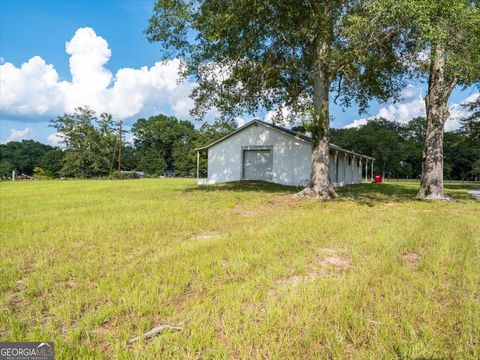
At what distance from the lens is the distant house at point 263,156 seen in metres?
20.0

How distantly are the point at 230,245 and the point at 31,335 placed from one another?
2995mm

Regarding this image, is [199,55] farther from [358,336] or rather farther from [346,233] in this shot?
[358,336]

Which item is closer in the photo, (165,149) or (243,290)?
(243,290)

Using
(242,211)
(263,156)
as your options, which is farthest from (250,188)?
(242,211)

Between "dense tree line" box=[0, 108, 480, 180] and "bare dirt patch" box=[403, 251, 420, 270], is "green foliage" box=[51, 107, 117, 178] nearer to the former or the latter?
"dense tree line" box=[0, 108, 480, 180]

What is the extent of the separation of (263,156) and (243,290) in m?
18.2

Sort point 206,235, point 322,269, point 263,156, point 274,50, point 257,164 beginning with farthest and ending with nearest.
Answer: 1. point 257,164
2. point 263,156
3. point 274,50
4. point 206,235
5. point 322,269

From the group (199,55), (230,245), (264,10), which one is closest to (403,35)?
(264,10)

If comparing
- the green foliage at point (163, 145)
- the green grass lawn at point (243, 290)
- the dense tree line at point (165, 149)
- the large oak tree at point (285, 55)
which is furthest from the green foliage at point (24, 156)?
the green grass lawn at point (243, 290)

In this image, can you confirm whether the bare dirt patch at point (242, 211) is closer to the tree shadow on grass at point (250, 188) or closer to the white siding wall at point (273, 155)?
the tree shadow on grass at point (250, 188)

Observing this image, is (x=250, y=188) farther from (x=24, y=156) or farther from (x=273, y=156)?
(x=24, y=156)

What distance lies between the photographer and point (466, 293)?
3.36 meters

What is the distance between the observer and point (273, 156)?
817 inches

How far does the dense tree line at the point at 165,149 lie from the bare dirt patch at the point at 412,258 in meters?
35.7
